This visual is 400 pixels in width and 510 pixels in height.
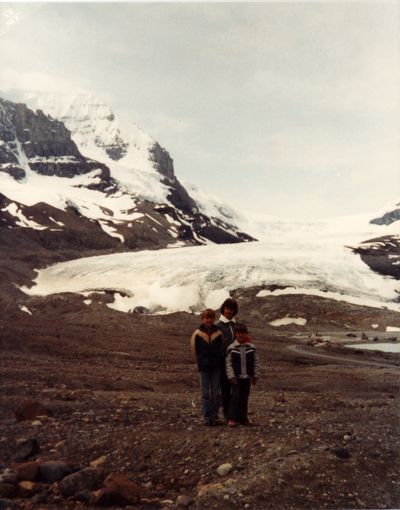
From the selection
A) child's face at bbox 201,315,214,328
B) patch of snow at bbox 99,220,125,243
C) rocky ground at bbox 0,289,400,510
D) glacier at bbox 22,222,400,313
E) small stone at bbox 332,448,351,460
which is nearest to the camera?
rocky ground at bbox 0,289,400,510

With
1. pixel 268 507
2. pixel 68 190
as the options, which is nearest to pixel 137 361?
pixel 268 507

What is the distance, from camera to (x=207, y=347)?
8.42m

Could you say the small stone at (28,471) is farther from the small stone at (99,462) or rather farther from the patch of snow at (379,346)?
the patch of snow at (379,346)

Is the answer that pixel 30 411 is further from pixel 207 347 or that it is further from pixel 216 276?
pixel 216 276

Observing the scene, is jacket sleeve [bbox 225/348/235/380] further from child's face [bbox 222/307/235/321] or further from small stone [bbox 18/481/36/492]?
small stone [bbox 18/481/36/492]

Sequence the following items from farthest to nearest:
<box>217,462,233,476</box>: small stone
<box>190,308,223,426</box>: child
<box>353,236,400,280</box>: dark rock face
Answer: <box>353,236,400,280</box>: dark rock face, <box>190,308,223,426</box>: child, <box>217,462,233,476</box>: small stone

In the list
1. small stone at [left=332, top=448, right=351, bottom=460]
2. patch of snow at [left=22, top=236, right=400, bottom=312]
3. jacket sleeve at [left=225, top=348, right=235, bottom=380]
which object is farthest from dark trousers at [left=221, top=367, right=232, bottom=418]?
patch of snow at [left=22, top=236, right=400, bottom=312]

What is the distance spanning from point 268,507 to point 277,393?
10.5 meters

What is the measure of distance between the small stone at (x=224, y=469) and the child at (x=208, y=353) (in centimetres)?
192

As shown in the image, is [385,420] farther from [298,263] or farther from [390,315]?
[298,263]

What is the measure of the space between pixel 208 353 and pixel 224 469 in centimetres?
209

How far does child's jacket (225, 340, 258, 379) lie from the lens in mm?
8375

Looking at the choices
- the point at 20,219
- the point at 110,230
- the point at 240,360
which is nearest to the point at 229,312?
the point at 240,360

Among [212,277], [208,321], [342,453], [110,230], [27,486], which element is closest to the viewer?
[27,486]
